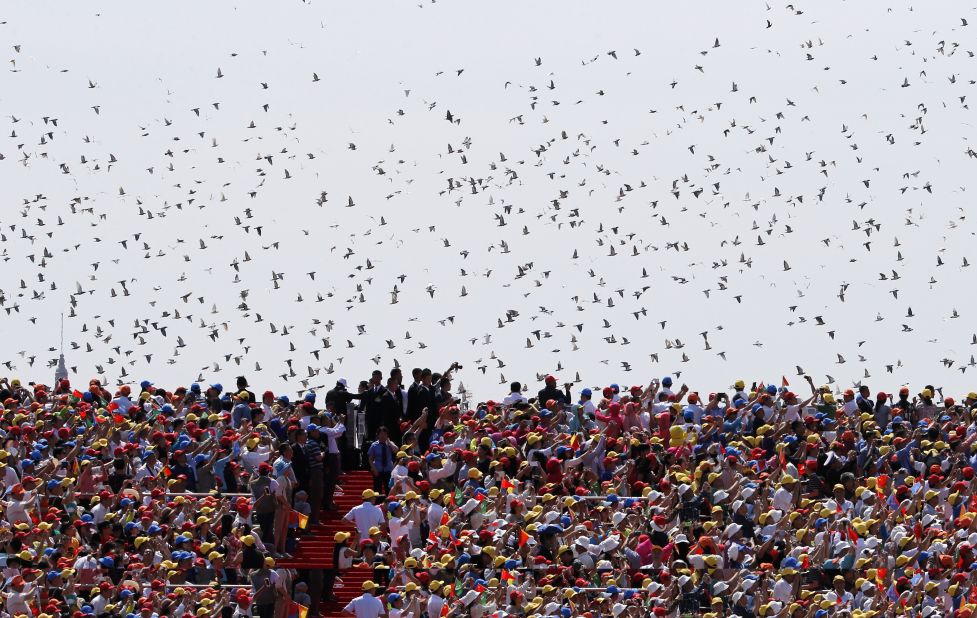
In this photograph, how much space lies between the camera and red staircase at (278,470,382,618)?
37.0 meters

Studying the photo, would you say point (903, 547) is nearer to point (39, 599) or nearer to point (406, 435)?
point (406, 435)

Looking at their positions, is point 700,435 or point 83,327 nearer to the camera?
point 700,435

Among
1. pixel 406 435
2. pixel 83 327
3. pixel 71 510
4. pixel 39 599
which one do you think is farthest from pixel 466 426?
pixel 83 327

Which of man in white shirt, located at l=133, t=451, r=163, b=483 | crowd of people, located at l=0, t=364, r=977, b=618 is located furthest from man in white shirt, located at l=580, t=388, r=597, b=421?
man in white shirt, located at l=133, t=451, r=163, b=483

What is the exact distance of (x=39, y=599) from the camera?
1315 inches

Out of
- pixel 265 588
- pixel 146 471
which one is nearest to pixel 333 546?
pixel 146 471

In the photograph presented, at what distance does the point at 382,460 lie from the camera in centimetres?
3934

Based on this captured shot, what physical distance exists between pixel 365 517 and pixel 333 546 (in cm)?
192

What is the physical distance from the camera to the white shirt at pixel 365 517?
1431 inches

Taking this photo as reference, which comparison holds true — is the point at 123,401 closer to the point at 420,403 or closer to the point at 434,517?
the point at 420,403

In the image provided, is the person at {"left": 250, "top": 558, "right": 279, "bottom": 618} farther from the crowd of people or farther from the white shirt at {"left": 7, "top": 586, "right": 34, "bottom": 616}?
the white shirt at {"left": 7, "top": 586, "right": 34, "bottom": 616}

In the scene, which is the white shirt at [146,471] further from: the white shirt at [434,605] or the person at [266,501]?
the white shirt at [434,605]

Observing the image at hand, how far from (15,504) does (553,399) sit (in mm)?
10319

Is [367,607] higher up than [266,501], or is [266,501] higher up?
[266,501]
